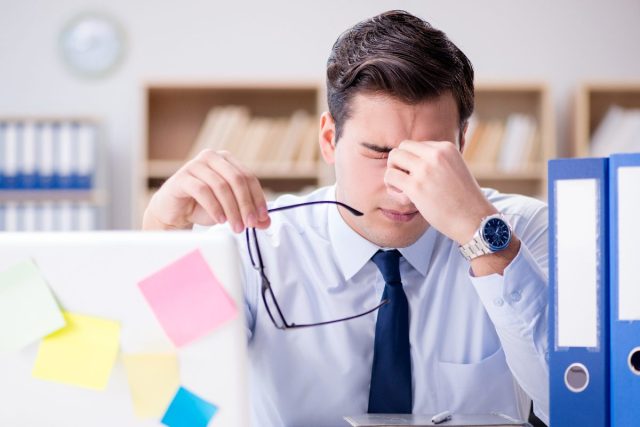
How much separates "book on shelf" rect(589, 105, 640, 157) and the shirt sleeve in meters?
2.68

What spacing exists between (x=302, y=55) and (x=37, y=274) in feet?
10.5

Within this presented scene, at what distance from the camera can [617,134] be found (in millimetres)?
3738

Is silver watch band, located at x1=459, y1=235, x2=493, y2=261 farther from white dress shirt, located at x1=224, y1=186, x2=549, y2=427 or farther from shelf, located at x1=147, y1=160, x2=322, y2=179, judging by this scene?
shelf, located at x1=147, y1=160, x2=322, y2=179

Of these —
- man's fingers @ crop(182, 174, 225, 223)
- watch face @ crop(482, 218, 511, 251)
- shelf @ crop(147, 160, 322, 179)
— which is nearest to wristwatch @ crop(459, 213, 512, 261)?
watch face @ crop(482, 218, 511, 251)

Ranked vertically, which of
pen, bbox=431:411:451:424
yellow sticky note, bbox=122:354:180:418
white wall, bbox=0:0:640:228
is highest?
white wall, bbox=0:0:640:228

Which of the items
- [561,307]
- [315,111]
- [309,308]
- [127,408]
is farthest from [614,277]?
[315,111]

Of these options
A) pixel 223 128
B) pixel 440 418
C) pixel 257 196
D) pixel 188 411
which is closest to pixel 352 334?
pixel 257 196

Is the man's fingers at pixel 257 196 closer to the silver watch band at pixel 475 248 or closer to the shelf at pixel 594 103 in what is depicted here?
the silver watch band at pixel 475 248

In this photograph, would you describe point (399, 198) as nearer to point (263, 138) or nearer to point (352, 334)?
point (352, 334)

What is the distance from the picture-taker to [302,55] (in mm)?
3943

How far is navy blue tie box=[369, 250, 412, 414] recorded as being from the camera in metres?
1.32

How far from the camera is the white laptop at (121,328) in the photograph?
842mm

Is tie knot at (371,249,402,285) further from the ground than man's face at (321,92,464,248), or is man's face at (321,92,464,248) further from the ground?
man's face at (321,92,464,248)

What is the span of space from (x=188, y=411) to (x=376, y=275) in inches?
26.3
